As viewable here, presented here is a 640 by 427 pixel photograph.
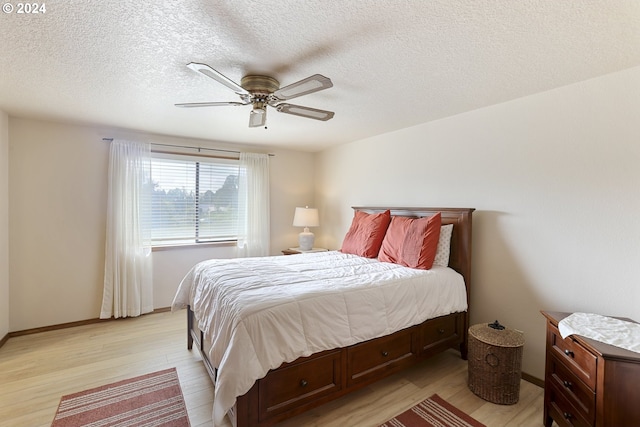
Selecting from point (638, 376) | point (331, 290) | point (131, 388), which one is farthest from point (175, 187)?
point (638, 376)

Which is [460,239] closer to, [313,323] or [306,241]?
[313,323]

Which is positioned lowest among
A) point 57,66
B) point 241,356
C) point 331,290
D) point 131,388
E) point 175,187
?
point 131,388

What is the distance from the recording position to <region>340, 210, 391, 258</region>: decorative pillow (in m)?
3.17

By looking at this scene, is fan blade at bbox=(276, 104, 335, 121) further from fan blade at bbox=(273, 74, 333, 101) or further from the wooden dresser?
the wooden dresser

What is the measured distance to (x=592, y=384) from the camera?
1.44m

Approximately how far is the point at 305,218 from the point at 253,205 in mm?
815

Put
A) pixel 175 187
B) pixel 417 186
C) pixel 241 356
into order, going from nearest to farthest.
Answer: pixel 241 356 → pixel 417 186 → pixel 175 187

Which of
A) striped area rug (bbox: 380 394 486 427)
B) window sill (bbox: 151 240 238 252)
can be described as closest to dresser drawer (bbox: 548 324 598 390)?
striped area rug (bbox: 380 394 486 427)

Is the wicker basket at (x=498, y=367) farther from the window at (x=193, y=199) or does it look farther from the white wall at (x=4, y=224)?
the white wall at (x=4, y=224)

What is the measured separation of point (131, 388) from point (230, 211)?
259 centimetres

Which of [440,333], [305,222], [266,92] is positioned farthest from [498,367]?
[305,222]

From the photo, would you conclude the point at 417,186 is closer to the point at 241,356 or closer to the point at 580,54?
the point at 580,54

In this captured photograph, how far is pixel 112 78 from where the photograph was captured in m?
2.10

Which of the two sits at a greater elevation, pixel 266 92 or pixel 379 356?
pixel 266 92
